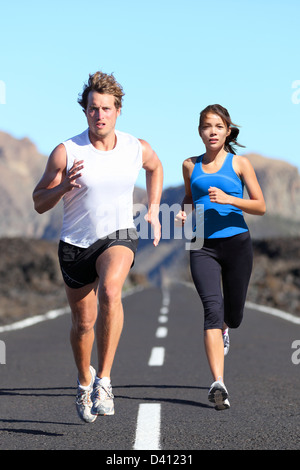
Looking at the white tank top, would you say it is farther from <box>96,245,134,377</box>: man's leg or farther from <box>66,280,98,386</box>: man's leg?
<box>66,280,98,386</box>: man's leg

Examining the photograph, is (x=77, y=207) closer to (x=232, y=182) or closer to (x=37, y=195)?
(x=37, y=195)

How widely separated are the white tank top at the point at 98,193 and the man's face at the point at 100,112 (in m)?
0.12

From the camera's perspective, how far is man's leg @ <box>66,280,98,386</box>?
18.4 feet

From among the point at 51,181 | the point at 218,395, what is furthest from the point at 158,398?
the point at 51,181

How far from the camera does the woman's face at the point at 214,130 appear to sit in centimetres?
593

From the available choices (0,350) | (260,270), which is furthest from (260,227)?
(0,350)

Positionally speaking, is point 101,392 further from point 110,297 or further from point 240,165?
point 240,165

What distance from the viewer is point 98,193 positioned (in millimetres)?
5387

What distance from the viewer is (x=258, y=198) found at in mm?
5855

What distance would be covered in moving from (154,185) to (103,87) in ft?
2.69

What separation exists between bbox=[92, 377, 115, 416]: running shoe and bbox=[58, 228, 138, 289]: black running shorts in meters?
0.70

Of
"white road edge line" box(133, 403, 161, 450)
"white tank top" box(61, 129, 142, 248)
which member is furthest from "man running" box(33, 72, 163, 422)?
"white road edge line" box(133, 403, 161, 450)

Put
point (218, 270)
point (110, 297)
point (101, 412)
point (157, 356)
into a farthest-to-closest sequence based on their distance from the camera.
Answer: point (157, 356)
point (218, 270)
point (110, 297)
point (101, 412)
